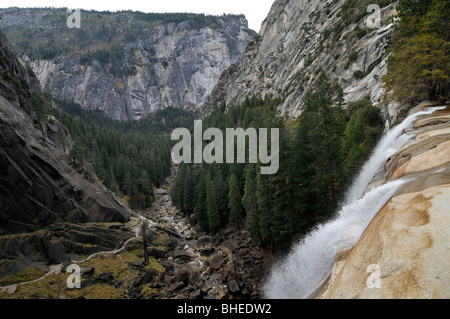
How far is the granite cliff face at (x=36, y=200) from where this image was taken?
3055 cm

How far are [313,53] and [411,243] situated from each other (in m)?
79.7

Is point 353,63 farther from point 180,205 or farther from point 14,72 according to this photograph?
point 14,72

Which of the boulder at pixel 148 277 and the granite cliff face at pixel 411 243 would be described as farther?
the boulder at pixel 148 277

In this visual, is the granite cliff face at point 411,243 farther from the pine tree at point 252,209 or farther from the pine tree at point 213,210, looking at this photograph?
the pine tree at point 213,210

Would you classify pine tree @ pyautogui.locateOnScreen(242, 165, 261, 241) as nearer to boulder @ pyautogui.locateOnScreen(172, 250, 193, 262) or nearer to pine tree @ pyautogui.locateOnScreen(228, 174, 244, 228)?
pine tree @ pyautogui.locateOnScreen(228, 174, 244, 228)

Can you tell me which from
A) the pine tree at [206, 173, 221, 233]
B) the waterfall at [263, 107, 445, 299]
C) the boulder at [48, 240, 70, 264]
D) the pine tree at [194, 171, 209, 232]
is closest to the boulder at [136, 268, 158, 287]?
the boulder at [48, 240, 70, 264]

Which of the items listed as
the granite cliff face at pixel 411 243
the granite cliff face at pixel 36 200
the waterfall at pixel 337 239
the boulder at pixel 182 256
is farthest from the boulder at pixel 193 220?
the granite cliff face at pixel 411 243

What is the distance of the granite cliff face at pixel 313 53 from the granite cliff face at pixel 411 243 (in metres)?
20.1

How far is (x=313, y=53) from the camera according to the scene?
73.6 m

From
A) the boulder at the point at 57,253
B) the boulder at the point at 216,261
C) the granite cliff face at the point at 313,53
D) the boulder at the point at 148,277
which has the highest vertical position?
the granite cliff face at the point at 313,53

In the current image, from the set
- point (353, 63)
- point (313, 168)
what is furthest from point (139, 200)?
point (353, 63)

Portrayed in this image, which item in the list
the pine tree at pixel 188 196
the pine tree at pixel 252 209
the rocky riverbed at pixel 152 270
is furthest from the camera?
the pine tree at pixel 188 196

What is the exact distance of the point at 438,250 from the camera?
648cm

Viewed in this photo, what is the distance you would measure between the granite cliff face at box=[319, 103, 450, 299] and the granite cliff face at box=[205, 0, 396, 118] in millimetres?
20068
